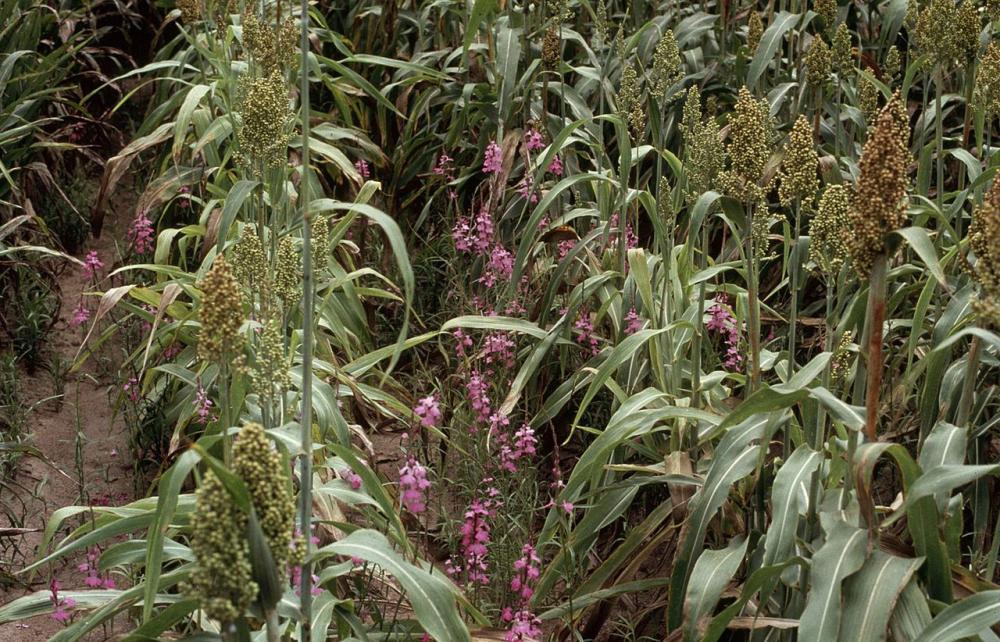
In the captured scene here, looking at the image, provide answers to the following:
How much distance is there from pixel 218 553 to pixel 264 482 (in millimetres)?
99

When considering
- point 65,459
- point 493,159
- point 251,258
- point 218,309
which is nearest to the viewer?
point 218,309

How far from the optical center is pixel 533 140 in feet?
12.7

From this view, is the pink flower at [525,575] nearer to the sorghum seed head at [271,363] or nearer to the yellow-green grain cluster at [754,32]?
the sorghum seed head at [271,363]

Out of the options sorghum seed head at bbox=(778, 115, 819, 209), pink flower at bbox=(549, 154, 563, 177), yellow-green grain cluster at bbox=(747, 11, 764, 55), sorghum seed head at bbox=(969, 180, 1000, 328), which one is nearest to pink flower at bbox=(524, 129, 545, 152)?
pink flower at bbox=(549, 154, 563, 177)

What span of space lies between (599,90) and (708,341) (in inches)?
62.4

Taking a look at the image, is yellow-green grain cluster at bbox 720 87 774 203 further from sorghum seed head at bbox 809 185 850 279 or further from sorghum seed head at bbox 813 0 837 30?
sorghum seed head at bbox 813 0 837 30

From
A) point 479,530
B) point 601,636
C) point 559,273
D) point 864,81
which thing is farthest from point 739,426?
point 864,81

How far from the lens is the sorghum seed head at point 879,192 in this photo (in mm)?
1770

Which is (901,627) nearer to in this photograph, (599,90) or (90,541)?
(90,541)

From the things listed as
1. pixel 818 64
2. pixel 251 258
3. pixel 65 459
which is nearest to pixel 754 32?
pixel 818 64

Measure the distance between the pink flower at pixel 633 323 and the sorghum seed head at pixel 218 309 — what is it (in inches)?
68.4

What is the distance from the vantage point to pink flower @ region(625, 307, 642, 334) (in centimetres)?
321

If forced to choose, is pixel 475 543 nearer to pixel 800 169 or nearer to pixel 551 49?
pixel 800 169

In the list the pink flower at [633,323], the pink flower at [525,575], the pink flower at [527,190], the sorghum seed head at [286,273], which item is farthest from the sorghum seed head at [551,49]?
the sorghum seed head at [286,273]
